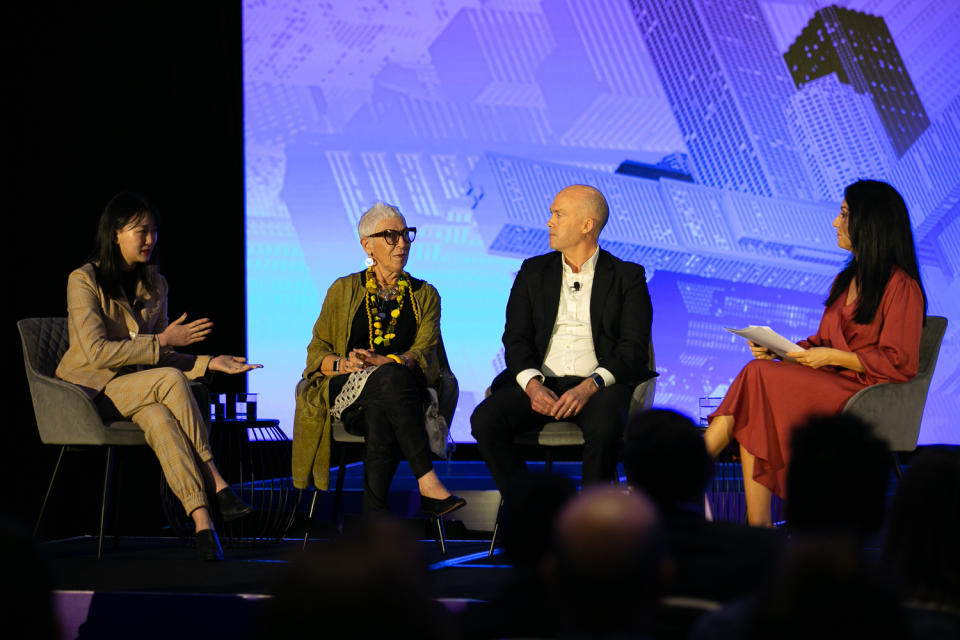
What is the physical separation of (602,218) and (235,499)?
1.58m

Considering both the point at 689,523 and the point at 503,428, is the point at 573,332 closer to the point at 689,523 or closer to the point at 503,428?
the point at 503,428

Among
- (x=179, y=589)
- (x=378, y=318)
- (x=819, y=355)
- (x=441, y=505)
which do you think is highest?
(x=378, y=318)

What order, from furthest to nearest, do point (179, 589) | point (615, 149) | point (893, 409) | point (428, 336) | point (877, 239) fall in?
point (615, 149) < point (428, 336) < point (877, 239) < point (893, 409) < point (179, 589)

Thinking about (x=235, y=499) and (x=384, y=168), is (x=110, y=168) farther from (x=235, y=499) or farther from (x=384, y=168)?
(x=235, y=499)

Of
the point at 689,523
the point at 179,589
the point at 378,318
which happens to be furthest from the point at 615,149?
the point at 689,523

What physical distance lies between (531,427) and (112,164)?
278cm

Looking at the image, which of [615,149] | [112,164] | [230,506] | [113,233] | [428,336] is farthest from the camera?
[615,149]

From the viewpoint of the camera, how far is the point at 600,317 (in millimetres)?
3383

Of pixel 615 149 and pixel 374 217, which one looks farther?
pixel 615 149

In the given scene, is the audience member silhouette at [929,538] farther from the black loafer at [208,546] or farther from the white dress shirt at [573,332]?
the black loafer at [208,546]

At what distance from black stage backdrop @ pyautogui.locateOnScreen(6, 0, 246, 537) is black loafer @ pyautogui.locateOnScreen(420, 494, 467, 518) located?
4.51ft

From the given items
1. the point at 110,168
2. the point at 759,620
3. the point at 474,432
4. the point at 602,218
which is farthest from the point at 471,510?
the point at 759,620

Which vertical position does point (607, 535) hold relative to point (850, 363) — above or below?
below

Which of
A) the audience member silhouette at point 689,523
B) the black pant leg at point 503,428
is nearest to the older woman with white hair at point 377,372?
the black pant leg at point 503,428
